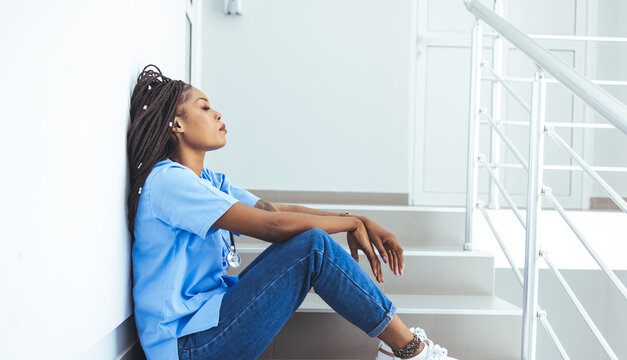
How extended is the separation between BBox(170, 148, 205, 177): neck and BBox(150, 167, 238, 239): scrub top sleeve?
0.50ft

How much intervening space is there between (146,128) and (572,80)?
1.00 m

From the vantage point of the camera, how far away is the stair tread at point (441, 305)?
1646mm

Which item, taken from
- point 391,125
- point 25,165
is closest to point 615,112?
point 25,165

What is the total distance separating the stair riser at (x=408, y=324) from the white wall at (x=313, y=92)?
1737 millimetres

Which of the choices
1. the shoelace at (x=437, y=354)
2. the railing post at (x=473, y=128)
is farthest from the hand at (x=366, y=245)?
the railing post at (x=473, y=128)

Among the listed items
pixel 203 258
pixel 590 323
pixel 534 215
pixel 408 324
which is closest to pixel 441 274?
pixel 408 324

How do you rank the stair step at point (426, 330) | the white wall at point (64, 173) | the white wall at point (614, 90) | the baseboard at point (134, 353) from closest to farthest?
1. the white wall at point (64, 173)
2. the baseboard at point (134, 353)
3. the stair step at point (426, 330)
4. the white wall at point (614, 90)

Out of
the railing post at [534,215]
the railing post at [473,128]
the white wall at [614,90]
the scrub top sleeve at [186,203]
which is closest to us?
the scrub top sleeve at [186,203]

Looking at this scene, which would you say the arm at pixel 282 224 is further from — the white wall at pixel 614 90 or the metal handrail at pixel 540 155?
the white wall at pixel 614 90

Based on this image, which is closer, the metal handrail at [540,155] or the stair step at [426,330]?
the metal handrail at [540,155]

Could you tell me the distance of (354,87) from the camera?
336 cm

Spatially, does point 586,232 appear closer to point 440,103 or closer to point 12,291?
point 440,103

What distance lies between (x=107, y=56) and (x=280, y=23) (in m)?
2.40

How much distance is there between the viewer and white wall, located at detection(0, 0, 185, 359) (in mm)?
662
